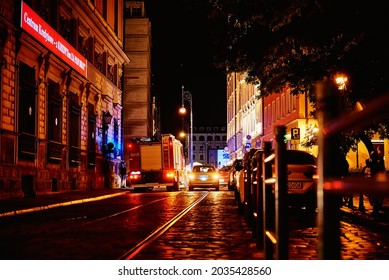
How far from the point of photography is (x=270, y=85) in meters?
16.7

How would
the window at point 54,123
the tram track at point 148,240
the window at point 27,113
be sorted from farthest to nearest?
the window at point 54,123
the window at point 27,113
the tram track at point 148,240

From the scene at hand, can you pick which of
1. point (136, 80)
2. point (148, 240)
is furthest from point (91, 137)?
point (136, 80)

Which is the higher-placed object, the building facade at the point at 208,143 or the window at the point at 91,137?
the building facade at the point at 208,143

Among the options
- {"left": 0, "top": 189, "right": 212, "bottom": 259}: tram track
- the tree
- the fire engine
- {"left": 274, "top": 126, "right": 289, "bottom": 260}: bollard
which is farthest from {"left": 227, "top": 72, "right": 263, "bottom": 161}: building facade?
{"left": 274, "top": 126, "right": 289, "bottom": 260}: bollard

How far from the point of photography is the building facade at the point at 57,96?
22.3 metres

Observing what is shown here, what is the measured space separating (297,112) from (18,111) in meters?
23.4

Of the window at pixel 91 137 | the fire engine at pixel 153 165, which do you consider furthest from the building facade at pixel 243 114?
the window at pixel 91 137

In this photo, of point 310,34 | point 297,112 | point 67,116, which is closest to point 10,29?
point 67,116

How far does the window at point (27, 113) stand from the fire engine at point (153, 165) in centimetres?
1124

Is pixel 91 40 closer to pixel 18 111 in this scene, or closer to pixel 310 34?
pixel 18 111

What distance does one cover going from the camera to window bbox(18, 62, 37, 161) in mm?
23562

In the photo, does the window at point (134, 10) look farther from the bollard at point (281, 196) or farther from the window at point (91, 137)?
the bollard at point (281, 196)

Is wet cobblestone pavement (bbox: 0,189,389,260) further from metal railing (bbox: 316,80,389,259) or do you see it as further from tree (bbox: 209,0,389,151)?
metal railing (bbox: 316,80,389,259)
